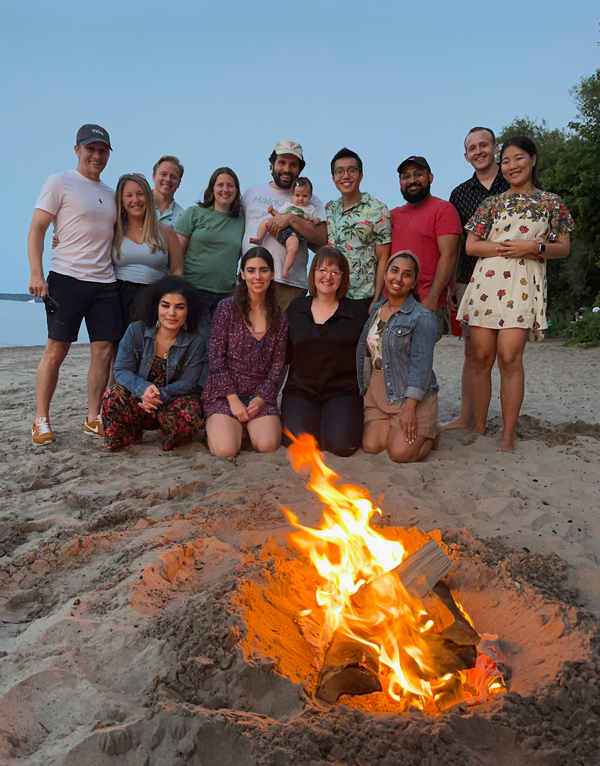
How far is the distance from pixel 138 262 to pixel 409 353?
2.33 metres

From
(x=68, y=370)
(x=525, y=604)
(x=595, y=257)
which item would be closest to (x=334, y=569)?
(x=525, y=604)

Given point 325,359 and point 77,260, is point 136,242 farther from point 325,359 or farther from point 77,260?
point 325,359

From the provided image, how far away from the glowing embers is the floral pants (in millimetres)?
2202

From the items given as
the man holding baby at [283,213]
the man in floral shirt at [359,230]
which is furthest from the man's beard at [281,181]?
the man in floral shirt at [359,230]

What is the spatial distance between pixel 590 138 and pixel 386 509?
1505 centimetres

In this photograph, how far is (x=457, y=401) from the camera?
6.77 meters

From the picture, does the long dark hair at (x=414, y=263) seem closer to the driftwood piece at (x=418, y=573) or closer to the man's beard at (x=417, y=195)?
the man's beard at (x=417, y=195)

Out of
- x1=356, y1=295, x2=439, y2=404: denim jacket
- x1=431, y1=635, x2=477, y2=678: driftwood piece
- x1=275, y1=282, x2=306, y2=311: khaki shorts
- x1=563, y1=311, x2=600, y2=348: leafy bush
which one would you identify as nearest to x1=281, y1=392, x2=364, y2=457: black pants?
x1=356, y1=295, x2=439, y2=404: denim jacket

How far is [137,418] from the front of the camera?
14.5 ft

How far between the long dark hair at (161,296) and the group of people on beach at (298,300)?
0.01 meters

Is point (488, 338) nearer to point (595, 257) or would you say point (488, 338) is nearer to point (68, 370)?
point (68, 370)

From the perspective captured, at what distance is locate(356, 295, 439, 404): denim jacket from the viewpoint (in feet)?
13.6

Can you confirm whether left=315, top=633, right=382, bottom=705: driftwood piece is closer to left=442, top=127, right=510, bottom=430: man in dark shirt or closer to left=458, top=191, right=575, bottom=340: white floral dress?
left=458, top=191, right=575, bottom=340: white floral dress

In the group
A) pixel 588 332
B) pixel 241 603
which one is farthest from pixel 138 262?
pixel 588 332
